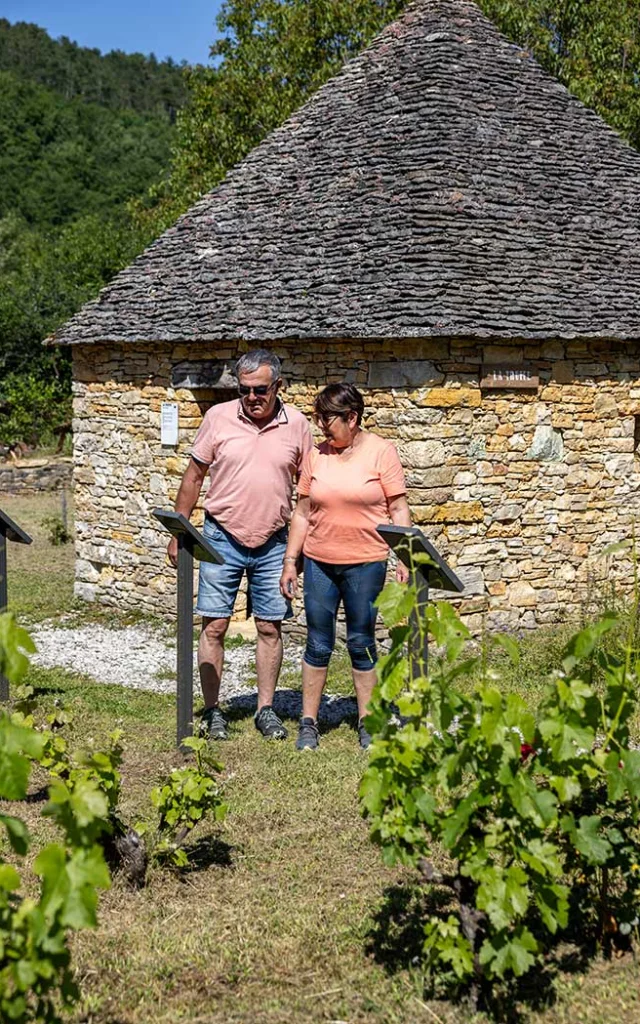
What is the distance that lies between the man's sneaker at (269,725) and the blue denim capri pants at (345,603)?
1.68 feet

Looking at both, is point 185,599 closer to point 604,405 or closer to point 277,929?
point 277,929

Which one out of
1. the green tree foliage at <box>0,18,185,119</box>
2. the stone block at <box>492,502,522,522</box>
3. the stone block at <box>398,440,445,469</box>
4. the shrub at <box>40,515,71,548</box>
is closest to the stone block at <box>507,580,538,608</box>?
the stone block at <box>492,502,522,522</box>

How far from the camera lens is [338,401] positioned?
17.3 feet

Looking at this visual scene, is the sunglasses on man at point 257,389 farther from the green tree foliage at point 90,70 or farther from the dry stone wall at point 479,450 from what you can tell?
the green tree foliage at point 90,70

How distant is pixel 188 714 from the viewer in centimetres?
561

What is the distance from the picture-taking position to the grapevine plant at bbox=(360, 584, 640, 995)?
9.95 feet

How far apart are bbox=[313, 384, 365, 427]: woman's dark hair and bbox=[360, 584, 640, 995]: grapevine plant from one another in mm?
1980

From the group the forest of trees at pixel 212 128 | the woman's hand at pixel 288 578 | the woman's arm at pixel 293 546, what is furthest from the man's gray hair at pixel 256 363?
the forest of trees at pixel 212 128

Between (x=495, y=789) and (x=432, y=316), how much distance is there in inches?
230

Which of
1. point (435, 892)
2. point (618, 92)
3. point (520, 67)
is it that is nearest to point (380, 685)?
point (435, 892)

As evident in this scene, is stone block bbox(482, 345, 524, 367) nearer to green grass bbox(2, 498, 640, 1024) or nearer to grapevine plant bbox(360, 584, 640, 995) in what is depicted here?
green grass bbox(2, 498, 640, 1024)

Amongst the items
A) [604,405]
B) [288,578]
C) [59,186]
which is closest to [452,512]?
[604,405]

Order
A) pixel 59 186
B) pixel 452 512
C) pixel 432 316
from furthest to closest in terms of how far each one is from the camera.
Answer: pixel 59 186, pixel 452 512, pixel 432 316

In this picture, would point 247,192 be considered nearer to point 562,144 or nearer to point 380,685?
point 562,144
